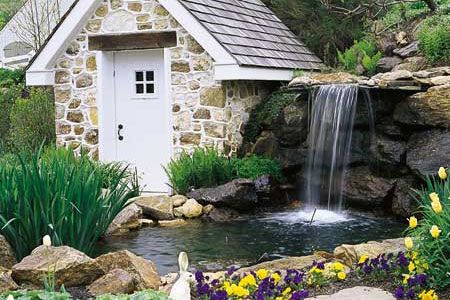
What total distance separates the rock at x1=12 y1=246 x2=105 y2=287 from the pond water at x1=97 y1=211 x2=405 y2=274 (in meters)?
1.79

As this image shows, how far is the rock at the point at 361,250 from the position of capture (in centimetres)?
642

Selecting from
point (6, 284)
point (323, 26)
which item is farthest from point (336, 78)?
point (6, 284)

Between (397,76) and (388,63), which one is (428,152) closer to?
(397,76)

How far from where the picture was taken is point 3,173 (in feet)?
22.4

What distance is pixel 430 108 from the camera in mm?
10109

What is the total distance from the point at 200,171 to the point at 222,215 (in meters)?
0.98

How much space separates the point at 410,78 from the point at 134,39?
15.4 feet

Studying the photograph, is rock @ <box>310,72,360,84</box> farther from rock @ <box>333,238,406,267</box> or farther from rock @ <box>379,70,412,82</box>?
rock @ <box>333,238,406,267</box>

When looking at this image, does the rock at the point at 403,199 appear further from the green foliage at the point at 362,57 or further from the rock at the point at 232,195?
the green foliage at the point at 362,57

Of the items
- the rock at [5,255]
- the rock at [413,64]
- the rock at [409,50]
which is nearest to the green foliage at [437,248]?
the rock at [5,255]

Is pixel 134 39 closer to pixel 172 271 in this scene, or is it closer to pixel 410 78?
pixel 410 78

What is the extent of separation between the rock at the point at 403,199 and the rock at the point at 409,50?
12.5ft

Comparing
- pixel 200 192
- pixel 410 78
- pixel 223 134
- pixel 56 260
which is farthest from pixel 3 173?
pixel 410 78

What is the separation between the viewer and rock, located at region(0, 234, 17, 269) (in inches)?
251
